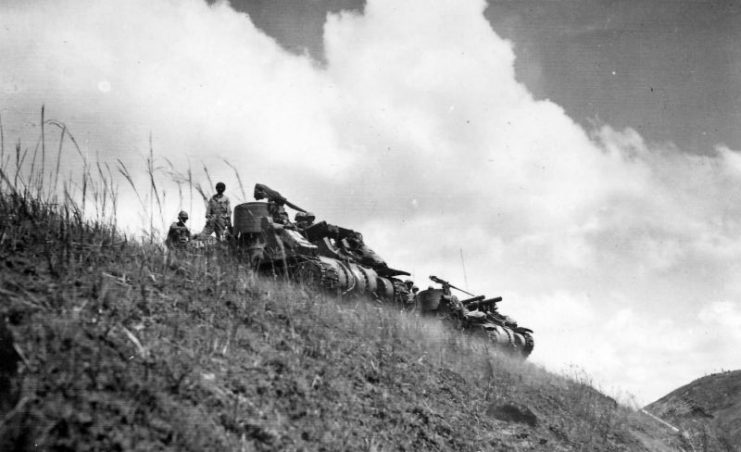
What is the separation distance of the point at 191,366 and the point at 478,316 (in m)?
14.5

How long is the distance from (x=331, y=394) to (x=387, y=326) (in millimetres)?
2660

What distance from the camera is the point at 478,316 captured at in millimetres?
16766

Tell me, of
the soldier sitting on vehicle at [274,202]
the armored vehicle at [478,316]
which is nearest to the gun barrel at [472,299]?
the armored vehicle at [478,316]

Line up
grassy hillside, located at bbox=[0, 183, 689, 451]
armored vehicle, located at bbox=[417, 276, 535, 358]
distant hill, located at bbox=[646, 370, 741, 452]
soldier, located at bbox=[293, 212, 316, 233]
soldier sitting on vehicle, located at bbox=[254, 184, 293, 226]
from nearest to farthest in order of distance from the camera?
grassy hillside, located at bbox=[0, 183, 689, 451] < soldier sitting on vehicle, located at bbox=[254, 184, 293, 226] < soldier, located at bbox=[293, 212, 316, 233] < armored vehicle, located at bbox=[417, 276, 535, 358] < distant hill, located at bbox=[646, 370, 741, 452]

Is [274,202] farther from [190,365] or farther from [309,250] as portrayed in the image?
[190,365]

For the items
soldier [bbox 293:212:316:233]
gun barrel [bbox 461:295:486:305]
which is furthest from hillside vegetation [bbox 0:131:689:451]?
gun barrel [bbox 461:295:486:305]

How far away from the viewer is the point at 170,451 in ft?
8.01

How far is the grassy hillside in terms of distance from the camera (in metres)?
2.45

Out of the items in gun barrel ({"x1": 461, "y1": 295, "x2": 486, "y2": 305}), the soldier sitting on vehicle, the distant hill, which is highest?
the soldier sitting on vehicle

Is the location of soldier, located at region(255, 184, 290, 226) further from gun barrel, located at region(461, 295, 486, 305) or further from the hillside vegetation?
gun barrel, located at region(461, 295, 486, 305)

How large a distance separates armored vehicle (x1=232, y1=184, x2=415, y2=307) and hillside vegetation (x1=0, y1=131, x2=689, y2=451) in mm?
3551

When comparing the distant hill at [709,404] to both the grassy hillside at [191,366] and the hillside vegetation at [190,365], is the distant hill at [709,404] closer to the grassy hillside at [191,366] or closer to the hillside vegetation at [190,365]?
the hillside vegetation at [190,365]

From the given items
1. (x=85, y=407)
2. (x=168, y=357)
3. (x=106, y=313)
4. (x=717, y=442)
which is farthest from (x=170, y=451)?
(x=717, y=442)

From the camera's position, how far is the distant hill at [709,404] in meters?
16.8
